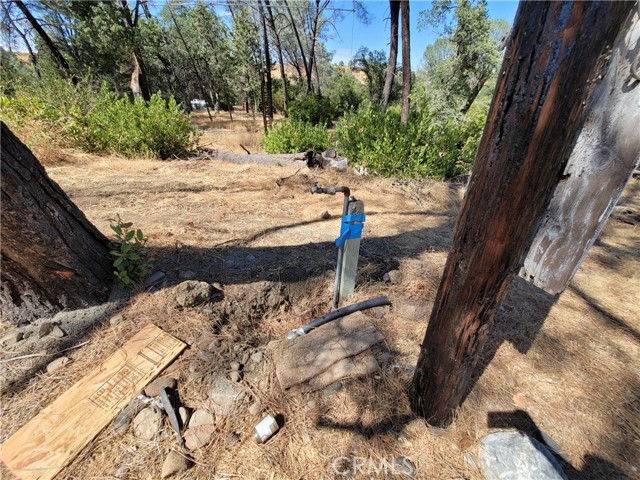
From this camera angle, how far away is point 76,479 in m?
1.18

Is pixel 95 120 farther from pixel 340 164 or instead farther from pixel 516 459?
pixel 516 459

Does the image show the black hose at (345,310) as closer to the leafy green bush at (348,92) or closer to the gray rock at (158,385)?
the gray rock at (158,385)

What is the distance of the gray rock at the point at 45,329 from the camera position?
167cm

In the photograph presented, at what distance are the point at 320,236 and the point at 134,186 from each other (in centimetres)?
351

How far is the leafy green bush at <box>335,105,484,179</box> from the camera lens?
552 cm

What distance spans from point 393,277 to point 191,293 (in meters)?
1.62

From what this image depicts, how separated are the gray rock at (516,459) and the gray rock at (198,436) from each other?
1320 mm

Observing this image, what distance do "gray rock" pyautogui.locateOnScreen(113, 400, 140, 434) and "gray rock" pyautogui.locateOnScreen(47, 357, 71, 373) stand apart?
1.78ft

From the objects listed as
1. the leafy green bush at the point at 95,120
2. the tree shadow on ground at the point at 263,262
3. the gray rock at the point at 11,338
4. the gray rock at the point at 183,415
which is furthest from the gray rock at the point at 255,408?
the leafy green bush at the point at 95,120

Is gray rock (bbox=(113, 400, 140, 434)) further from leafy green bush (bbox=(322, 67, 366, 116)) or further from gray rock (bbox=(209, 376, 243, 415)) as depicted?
leafy green bush (bbox=(322, 67, 366, 116))

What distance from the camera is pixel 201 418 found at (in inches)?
55.9

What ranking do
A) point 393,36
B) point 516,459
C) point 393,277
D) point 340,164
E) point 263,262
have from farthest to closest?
point 393,36
point 340,164
point 263,262
point 393,277
point 516,459

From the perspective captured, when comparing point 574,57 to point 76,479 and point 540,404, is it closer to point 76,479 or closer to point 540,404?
point 540,404

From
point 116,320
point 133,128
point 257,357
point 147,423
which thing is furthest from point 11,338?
point 133,128
